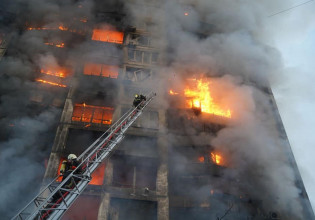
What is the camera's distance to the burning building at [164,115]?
12336mm

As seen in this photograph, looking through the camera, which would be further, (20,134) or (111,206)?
(20,134)

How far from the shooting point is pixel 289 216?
14023mm

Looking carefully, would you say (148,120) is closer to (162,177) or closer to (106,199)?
(162,177)

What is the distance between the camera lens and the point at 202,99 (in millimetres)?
16312

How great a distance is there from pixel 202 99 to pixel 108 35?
8294 millimetres

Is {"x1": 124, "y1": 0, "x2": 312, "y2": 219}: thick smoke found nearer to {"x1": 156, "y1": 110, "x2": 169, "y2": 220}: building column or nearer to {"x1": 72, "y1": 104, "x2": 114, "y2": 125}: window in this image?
{"x1": 156, "y1": 110, "x2": 169, "y2": 220}: building column

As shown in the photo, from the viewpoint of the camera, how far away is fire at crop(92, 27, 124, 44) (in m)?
16.8

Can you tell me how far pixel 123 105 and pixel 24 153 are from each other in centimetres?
583

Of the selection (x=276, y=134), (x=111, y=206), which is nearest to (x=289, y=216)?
(x=276, y=134)

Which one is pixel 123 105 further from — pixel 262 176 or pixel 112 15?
pixel 262 176

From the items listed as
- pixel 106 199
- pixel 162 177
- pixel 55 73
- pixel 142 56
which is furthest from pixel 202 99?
pixel 55 73

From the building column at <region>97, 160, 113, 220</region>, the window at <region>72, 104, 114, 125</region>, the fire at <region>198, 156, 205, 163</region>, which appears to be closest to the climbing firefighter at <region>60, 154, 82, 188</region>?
the building column at <region>97, 160, 113, 220</region>

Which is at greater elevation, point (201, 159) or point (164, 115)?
point (164, 115)

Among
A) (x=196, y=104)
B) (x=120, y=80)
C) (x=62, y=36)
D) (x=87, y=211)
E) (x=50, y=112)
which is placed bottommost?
(x=87, y=211)
